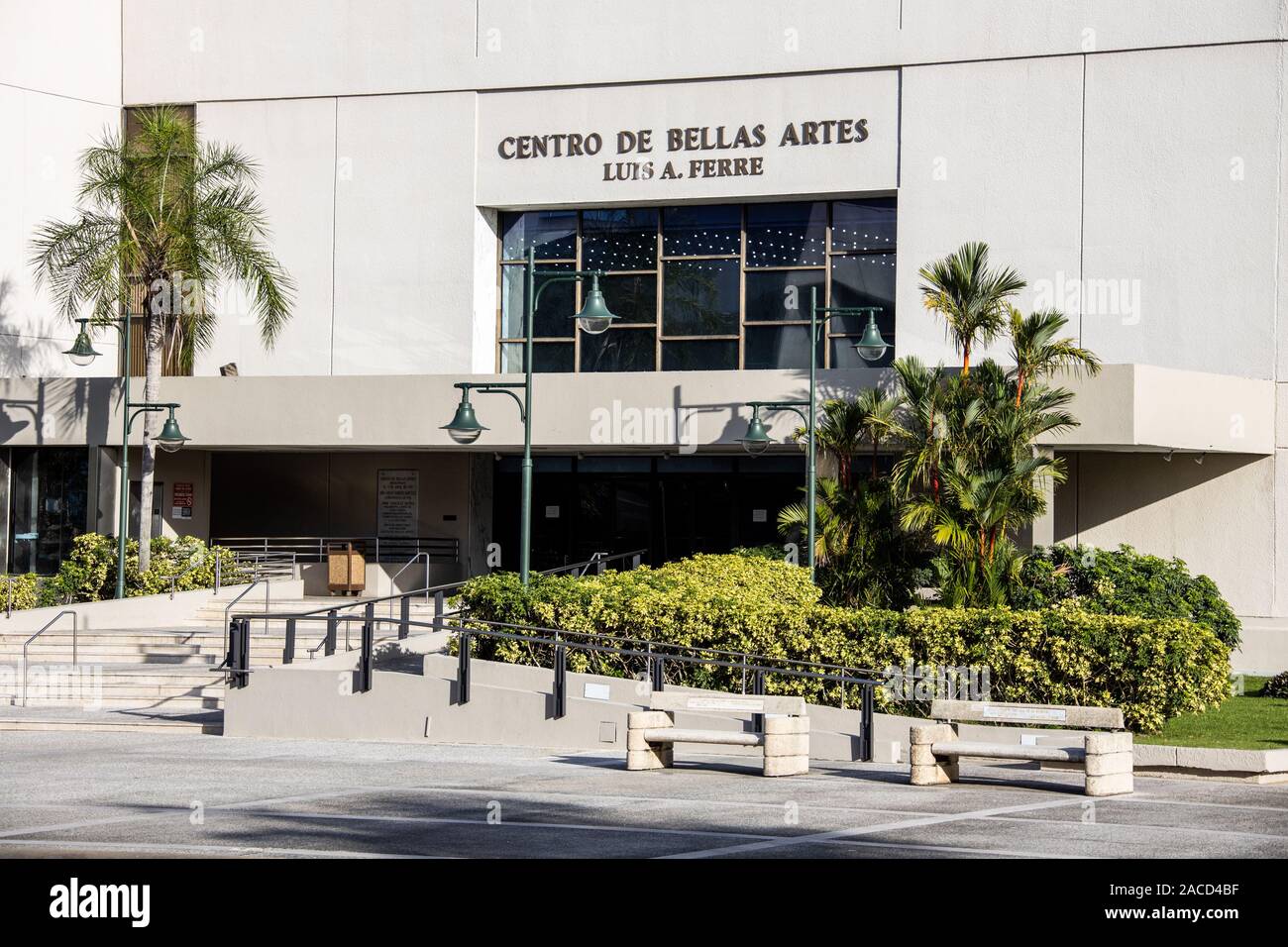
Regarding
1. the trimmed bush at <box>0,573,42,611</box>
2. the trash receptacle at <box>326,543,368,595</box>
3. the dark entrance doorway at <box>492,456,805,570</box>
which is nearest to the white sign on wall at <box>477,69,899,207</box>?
the dark entrance doorway at <box>492,456,805,570</box>

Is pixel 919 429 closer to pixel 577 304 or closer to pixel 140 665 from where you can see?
pixel 577 304

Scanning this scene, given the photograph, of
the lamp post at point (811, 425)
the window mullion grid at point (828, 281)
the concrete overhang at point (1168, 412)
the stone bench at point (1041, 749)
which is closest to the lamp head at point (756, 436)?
the lamp post at point (811, 425)

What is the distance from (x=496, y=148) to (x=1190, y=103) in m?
13.6

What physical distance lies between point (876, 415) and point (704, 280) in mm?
7376

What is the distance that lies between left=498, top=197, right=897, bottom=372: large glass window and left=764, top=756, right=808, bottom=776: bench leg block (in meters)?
16.3

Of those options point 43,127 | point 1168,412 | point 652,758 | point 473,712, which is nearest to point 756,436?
point 1168,412

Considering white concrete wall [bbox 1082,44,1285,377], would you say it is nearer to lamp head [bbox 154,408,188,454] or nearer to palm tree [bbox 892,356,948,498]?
palm tree [bbox 892,356,948,498]

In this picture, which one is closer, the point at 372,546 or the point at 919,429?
the point at 919,429

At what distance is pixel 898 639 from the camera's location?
20.5m

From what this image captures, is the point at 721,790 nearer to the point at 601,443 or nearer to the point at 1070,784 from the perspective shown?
the point at 1070,784

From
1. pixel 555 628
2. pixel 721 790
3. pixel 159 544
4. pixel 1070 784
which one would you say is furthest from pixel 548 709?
pixel 159 544

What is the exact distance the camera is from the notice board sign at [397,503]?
3481cm

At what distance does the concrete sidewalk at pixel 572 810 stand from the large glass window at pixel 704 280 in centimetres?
1541
